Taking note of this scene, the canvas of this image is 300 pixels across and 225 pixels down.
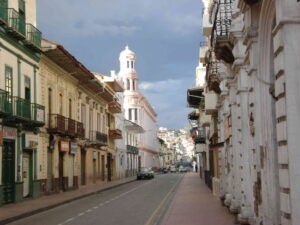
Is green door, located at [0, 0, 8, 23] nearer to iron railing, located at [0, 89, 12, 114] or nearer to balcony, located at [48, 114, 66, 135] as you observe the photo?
iron railing, located at [0, 89, 12, 114]

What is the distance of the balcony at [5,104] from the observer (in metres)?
23.2

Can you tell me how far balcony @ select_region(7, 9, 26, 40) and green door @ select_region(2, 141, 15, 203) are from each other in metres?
4.88

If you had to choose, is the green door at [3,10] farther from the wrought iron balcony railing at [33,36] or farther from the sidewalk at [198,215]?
the sidewalk at [198,215]

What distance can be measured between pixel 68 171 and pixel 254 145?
2793cm

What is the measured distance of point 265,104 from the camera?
9.90m

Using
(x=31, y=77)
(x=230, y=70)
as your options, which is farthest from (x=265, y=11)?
(x=31, y=77)

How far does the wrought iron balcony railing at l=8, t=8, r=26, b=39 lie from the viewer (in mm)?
25109

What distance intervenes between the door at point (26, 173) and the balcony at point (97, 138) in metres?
16.8

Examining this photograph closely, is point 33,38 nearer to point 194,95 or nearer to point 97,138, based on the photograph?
point 194,95

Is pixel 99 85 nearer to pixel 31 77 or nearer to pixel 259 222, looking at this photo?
pixel 31 77

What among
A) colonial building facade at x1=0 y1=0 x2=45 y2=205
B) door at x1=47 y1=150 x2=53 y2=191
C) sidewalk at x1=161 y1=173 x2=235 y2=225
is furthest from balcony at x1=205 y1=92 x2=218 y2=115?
door at x1=47 y1=150 x2=53 y2=191

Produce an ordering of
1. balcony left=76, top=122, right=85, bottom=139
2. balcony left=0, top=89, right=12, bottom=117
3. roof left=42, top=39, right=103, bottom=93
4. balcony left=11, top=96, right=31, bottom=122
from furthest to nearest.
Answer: balcony left=76, top=122, right=85, bottom=139
roof left=42, top=39, right=103, bottom=93
balcony left=11, top=96, right=31, bottom=122
balcony left=0, top=89, right=12, bottom=117

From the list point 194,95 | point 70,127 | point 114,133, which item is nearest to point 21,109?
point 70,127

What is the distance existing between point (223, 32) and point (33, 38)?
1436 cm
